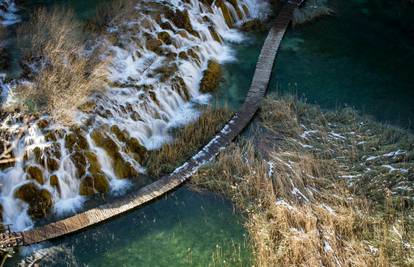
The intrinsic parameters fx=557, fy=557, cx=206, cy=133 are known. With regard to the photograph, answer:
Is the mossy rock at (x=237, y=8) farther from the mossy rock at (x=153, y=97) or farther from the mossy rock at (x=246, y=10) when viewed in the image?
the mossy rock at (x=153, y=97)

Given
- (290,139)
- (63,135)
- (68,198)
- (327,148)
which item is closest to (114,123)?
(63,135)

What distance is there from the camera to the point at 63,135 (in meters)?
9.39

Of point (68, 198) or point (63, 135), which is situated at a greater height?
point (63, 135)

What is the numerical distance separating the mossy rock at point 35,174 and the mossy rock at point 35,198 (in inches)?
4.8

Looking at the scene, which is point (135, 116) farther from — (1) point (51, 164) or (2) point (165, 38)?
(2) point (165, 38)

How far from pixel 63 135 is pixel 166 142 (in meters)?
1.84

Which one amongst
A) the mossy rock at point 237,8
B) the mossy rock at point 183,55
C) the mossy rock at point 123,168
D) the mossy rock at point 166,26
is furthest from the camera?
the mossy rock at point 237,8

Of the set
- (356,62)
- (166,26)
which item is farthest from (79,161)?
(356,62)

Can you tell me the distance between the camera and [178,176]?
9.45m

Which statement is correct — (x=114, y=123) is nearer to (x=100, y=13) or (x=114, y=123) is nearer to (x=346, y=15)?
(x=100, y=13)

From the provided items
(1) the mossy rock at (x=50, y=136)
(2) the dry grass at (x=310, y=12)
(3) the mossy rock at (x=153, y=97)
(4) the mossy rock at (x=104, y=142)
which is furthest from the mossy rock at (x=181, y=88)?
(2) the dry grass at (x=310, y=12)

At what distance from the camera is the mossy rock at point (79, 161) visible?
9254 mm

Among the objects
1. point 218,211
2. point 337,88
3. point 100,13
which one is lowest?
point 218,211

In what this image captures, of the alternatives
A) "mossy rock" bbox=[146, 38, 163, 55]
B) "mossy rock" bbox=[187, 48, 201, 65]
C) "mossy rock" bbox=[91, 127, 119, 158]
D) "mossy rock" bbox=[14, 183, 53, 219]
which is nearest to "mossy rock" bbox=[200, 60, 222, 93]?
"mossy rock" bbox=[187, 48, 201, 65]
